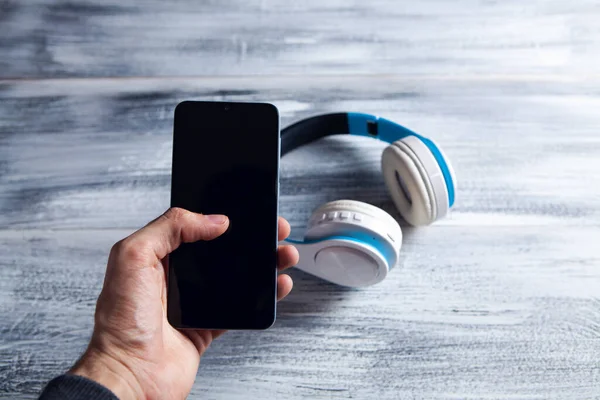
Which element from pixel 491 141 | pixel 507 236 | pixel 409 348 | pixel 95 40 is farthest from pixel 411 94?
pixel 95 40

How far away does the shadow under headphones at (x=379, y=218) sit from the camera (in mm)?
754

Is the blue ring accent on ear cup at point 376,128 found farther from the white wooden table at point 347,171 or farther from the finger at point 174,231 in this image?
the finger at point 174,231

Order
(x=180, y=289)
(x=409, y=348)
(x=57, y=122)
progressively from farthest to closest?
(x=57, y=122) → (x=409, y=348) → (x=180, y=289)

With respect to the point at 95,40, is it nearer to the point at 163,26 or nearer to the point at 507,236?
the point at 163,26

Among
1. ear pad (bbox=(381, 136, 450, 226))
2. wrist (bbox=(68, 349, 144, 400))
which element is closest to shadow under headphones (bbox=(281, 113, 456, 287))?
ear pad (bbox=(381, 136, 450, 226))

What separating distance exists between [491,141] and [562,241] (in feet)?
0.58

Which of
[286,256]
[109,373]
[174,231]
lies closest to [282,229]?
[286,256]

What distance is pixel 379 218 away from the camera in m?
0.76

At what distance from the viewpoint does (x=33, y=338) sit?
84cm

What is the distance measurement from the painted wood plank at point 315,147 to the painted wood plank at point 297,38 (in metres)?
0.03

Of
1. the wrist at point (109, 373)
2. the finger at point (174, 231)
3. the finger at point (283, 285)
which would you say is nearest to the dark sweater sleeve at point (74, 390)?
the wrist at point (109, 373)

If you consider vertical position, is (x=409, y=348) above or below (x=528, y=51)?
below

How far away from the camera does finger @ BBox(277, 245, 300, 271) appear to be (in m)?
0.76

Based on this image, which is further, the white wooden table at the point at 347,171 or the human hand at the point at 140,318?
the white wooden table at the point at 347,171
